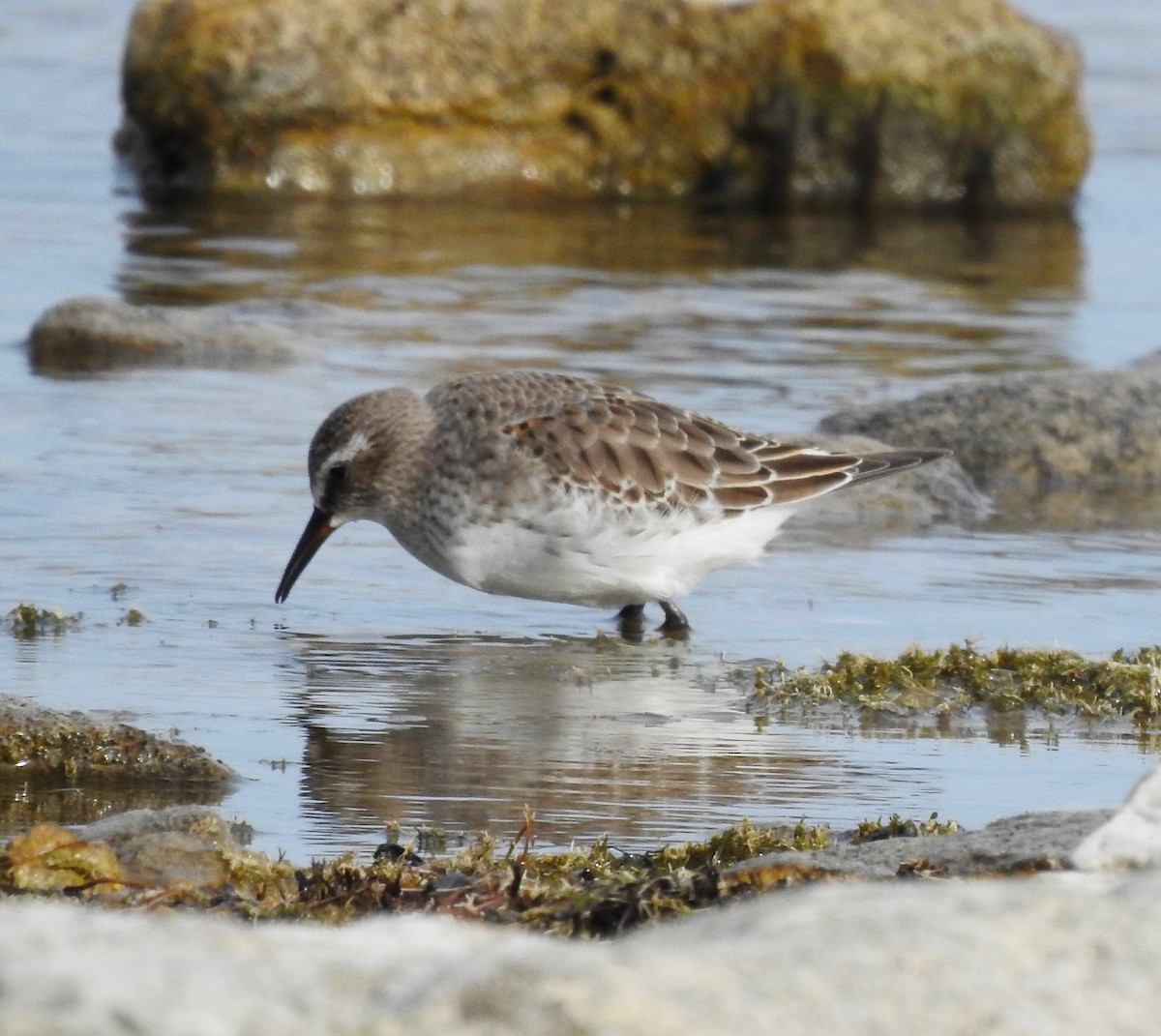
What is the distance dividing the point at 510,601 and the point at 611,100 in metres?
12.3

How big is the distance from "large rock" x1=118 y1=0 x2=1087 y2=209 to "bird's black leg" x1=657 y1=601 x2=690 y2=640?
39.7ft

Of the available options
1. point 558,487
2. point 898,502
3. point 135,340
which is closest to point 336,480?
point 558,487

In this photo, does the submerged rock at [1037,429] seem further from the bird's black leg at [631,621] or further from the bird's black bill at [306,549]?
the bird's black bill at [306,549]

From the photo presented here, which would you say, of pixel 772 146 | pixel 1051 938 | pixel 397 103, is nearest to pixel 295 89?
pixel 397 103

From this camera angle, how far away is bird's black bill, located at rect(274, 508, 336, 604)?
28.0ft

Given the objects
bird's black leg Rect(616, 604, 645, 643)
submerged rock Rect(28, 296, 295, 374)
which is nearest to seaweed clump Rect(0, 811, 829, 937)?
bird's black leg Rect(616, 604, 645, 643)

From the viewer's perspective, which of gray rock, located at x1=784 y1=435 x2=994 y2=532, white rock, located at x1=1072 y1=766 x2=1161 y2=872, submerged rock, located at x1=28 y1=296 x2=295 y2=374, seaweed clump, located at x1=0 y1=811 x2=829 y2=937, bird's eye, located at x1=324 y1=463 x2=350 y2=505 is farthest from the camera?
submerged rock, located at x1=28 y1=296 x2=295 y2=374

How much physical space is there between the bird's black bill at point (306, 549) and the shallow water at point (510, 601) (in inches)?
4.5

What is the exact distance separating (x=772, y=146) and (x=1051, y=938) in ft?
60.6

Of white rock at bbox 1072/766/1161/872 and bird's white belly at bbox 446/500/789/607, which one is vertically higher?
white rock at bbox 1072/766/1161/872

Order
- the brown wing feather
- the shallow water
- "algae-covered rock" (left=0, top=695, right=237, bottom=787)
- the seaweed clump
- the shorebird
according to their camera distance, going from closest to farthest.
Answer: the seaweed clump, "algae-covered rock" (left=0, top=695, right=237, bottom=787), the shallow water, the shorebird, the brown wing feather

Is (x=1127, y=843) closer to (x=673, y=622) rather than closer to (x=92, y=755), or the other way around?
(x=92, y=755)

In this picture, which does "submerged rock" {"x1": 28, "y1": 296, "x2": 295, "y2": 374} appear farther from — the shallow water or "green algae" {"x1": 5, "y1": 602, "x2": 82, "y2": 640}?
"green algae" {"x1": 5, "y1": 602, "x2": 82, "y2": 640}

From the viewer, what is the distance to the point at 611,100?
2067 centimetres
